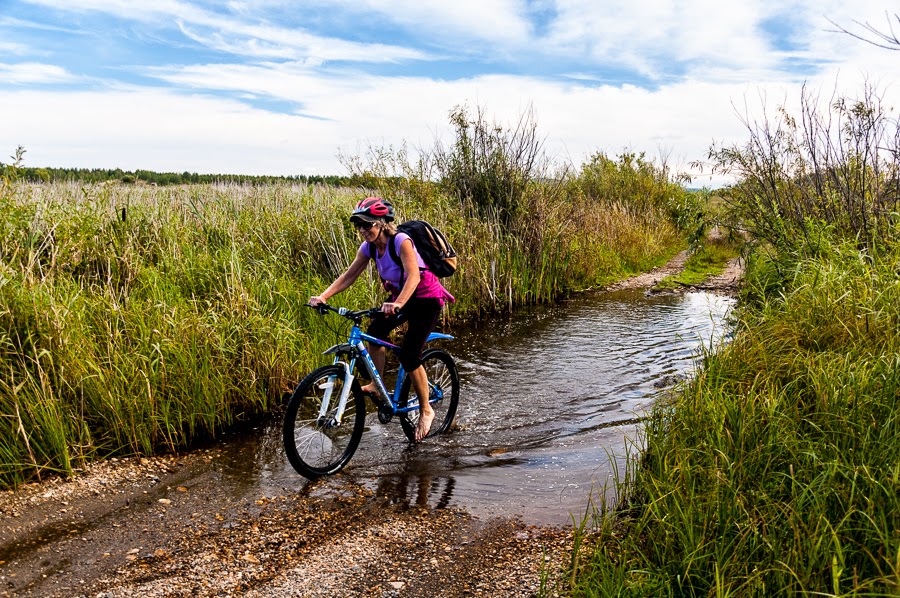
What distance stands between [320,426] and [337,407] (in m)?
0.20

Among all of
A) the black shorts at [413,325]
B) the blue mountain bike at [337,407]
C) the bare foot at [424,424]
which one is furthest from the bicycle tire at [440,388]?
the black shorts at [413,325]

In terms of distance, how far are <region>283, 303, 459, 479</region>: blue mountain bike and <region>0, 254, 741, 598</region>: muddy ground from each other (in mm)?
281

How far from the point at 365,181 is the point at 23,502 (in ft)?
29.1

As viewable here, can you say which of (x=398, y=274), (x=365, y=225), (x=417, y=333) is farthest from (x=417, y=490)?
(x=365, y=225)

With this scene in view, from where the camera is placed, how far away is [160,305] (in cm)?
602

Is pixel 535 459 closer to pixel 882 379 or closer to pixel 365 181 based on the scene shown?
pixel 882 379

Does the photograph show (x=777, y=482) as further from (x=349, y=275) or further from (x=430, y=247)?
(x=349, y=275)

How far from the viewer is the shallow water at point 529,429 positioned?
4.94 metres

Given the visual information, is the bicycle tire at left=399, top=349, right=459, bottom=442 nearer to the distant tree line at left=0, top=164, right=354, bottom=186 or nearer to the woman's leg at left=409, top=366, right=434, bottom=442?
the woman's leg at left=409, top=366, right=434, bottom=442

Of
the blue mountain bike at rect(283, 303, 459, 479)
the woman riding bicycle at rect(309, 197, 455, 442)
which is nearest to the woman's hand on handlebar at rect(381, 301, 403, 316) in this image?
the woman riding bicycle at rect(309, 197, 455, 442)

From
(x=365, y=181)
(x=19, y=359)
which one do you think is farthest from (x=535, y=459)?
(x=365, y=181)

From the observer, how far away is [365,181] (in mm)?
12312

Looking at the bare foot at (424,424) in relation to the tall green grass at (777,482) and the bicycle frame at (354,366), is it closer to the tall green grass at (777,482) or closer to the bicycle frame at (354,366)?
the bicycle frame at (354,366)

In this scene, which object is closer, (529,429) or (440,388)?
(440,388)
